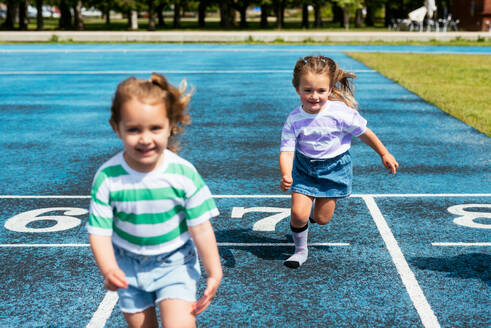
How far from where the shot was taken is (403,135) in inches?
412

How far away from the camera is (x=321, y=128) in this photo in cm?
473

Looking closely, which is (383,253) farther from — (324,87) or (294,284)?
(324,87)

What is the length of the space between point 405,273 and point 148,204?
2.58m

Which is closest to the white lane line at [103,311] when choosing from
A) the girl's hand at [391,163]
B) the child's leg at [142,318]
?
the child's leg at [142,318]

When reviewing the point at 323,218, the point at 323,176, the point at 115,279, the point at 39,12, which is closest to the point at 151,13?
the point at 39,12

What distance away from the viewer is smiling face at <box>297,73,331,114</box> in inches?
Answer: 177

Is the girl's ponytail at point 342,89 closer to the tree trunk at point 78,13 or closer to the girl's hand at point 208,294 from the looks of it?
the girl's hand at point 208,294

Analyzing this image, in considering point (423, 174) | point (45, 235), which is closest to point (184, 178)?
point (45, 235)

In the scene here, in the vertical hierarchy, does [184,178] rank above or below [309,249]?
above

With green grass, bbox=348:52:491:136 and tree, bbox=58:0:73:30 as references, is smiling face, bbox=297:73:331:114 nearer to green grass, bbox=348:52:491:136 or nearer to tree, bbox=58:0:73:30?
green grass, bbox=348:52:491:136

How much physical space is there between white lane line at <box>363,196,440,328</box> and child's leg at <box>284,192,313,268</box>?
0.74 m

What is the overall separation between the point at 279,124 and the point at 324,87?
274 inches

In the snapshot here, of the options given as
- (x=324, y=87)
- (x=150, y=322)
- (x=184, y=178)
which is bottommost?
(x=150, y=322)

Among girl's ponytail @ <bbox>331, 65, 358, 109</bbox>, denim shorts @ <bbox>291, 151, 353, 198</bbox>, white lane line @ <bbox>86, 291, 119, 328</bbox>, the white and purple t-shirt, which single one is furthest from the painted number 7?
white lane line @ <bbox>86, 291, 119, 328</bbox>
